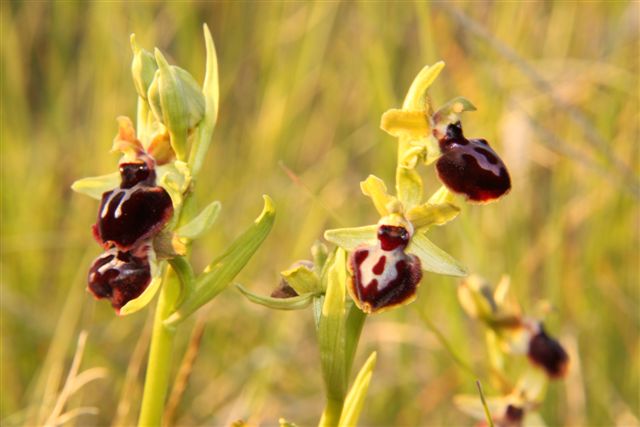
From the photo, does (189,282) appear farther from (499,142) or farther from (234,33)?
(234,33)

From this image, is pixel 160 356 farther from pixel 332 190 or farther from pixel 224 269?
pixel 332 190

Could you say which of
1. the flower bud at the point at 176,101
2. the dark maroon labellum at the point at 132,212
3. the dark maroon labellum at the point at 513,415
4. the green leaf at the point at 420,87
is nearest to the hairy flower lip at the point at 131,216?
the dark maroon labellum at the point at 132,212

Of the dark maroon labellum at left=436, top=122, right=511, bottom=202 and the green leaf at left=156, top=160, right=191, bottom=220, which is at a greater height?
the dark maroon labellum at left=436, top=122, right=511, bottom=202

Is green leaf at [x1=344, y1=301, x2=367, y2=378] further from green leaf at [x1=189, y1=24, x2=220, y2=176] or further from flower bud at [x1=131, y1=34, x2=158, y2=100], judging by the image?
flower bud at [x1=131, y1=34, x2=158, y2=100]

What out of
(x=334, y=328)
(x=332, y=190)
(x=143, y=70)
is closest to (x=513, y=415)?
(x=334, y=328)

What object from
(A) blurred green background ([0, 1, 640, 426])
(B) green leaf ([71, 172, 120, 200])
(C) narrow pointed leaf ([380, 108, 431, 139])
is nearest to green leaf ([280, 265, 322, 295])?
(C) narrow pointed leaf ([380, 108, 431, 139])

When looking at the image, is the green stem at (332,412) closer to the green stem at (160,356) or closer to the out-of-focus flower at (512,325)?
the green stem at (160,356)
